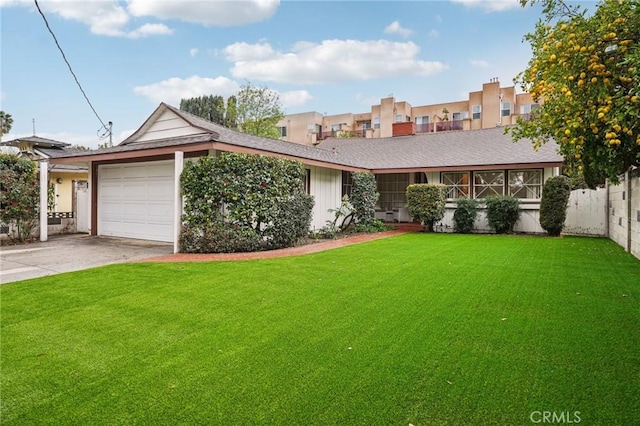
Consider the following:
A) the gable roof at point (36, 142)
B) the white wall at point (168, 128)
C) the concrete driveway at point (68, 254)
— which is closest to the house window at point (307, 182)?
the white wall at point (168, 128)

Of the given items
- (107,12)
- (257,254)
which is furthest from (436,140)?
(107,12)

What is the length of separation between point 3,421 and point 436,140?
68.0 feet

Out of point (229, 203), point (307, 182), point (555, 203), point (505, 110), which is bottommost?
point (229, 203)

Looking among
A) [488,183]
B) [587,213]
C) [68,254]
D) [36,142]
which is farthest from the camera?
[36,142]

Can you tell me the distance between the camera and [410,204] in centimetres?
1560

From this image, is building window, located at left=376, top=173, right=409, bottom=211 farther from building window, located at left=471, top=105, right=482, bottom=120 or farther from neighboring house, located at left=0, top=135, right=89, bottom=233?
building window, located at left=471, top=105, right=482, bottom=120

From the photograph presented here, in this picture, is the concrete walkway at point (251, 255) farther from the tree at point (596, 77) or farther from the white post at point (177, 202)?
the tree at point (596, 77)

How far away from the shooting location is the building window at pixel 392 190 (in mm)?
19906

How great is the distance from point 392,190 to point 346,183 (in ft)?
15.1

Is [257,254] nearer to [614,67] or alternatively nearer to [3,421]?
[3,421]

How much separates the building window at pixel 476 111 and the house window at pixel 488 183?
23.7 meters

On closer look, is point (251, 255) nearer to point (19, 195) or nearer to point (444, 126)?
point (19, 195)
